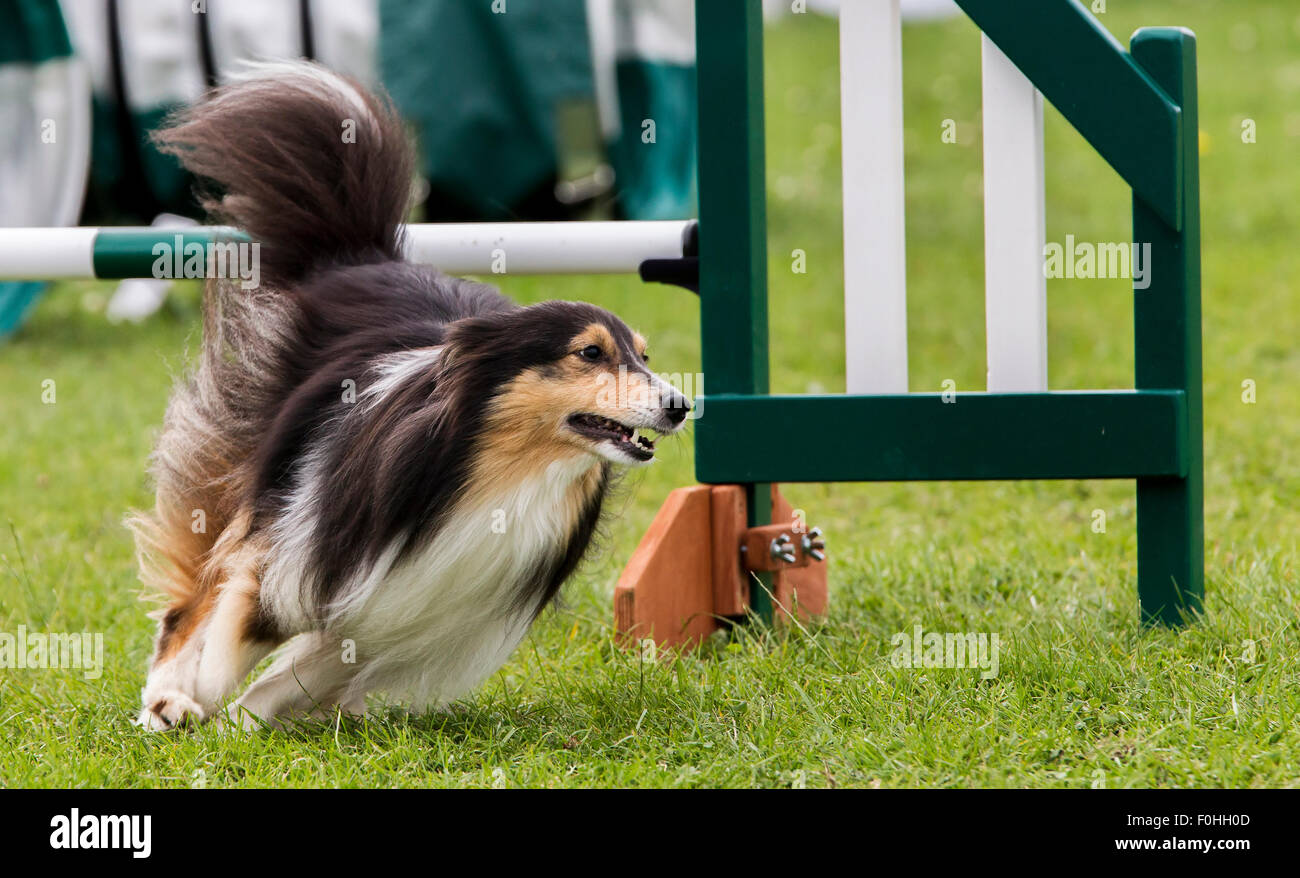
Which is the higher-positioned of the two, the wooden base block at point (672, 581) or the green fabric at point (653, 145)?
the green fabric at point (653, 145)

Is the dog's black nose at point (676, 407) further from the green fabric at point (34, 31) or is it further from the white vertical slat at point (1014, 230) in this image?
the green fabric at point (34, 31)

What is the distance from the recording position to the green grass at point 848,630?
9.37ft

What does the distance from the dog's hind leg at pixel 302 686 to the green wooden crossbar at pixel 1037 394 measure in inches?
37.3

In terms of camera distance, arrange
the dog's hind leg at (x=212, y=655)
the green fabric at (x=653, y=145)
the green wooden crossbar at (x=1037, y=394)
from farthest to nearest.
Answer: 1. the green fabric at (x=653, y=145)
2. the green wooden crossbar at (x=1037, y=394)
3. the dog's hind leg at (x=212, y=655)

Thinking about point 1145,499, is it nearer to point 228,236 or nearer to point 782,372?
point 228,236

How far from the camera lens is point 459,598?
306 centimetres

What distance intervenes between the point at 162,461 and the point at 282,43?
5114mm

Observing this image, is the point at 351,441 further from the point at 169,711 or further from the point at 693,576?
the point at 693,576

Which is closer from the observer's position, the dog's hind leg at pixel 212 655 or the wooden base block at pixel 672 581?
the dog's hind leg at pixel 212 655

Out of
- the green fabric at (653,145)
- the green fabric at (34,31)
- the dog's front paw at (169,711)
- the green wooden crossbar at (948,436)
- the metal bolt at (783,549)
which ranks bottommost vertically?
the dog's front paw at (169,711)

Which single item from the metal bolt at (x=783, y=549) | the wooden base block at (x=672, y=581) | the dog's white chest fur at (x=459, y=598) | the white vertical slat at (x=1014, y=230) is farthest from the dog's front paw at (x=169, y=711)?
the white vertical slat at (x=1014, y=230)

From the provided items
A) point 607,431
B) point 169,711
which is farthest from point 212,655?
point 607,431

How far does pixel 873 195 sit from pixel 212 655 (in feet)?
5.94

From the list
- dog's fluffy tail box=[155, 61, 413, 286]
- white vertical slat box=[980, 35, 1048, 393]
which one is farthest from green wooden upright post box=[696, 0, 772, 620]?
dog's fluffy tail box=[155, 61, 413, 286]
